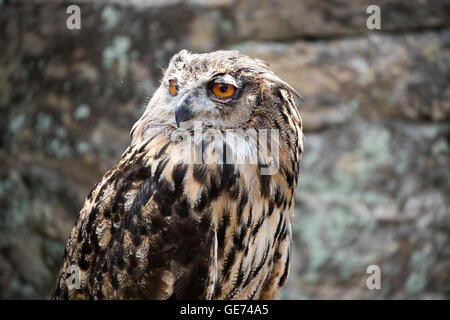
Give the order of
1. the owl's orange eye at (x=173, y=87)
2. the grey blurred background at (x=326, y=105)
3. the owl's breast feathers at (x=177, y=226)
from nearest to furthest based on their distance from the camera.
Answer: the owl's breast feathers at (x=177, y=226) → the owl's orange eye at (x=173, y=87) → the grey blurred background at (x=326, y=105)

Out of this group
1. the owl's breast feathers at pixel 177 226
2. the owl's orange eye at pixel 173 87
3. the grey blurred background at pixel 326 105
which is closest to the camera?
the owl's breast feathers at pixel 177 226

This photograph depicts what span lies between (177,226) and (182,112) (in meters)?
0.36

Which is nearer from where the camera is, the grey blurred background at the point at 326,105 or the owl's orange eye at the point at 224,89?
the owl's orange eye at the point at 224,89

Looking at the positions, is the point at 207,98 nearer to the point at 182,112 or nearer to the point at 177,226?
the point at 182,112

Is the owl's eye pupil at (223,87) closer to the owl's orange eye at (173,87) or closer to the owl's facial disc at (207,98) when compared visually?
the owl's facial disc at (207,98)

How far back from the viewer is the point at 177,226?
1.33 m

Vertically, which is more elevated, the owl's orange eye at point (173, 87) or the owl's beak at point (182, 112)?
the owl's orange eye at point (173, 87)

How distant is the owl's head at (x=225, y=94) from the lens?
1.39 metres

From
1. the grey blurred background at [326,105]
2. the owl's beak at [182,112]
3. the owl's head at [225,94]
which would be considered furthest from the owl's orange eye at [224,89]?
the grey blurred background at [326,105]

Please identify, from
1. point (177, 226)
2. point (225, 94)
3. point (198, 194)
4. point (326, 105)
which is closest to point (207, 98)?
point (225, 94)

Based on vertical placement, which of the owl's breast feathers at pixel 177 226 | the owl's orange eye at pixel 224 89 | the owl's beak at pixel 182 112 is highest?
the owl's orange eye at pixel 224 89

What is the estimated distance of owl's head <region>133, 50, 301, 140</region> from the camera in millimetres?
1388

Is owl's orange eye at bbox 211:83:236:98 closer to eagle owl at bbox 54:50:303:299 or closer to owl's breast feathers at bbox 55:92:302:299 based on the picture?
eagle owl at bbox 54:50:303:299

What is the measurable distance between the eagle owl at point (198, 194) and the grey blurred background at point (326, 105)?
4.54 ft
